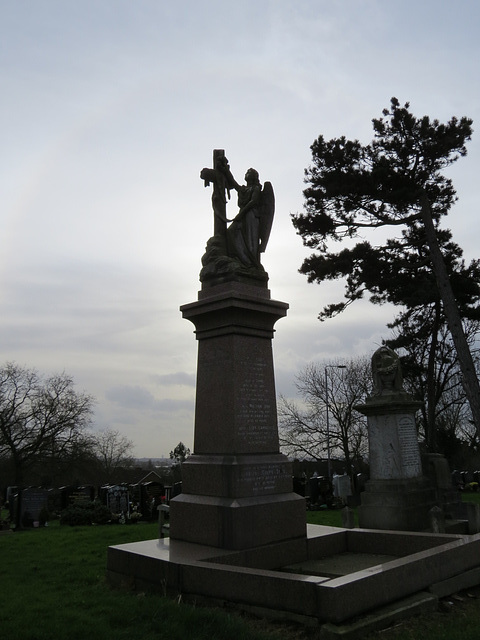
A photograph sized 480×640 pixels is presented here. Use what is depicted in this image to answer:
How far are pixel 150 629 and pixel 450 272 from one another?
17.9 metres

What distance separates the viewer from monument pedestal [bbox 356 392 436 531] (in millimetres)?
12297

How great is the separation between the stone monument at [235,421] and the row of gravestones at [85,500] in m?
10.5

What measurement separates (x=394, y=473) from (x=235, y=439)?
23.4 feet

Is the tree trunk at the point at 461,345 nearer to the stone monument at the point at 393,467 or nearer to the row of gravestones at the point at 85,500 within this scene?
the stone monument at the point at 393,467

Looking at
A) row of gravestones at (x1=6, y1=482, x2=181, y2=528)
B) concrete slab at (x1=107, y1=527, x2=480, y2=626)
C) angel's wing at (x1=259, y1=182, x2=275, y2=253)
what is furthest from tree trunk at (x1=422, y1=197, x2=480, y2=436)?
concrete slab at (x1=107, y1=527, x2=480, y2=626)

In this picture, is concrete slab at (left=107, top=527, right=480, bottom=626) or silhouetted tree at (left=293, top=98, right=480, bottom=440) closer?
concrete slab at (left=107, top=527, right=480, bottom=626)

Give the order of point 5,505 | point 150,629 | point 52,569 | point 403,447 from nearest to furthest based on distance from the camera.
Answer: point 150,629, point 52,569, point 403,447, point 5,505

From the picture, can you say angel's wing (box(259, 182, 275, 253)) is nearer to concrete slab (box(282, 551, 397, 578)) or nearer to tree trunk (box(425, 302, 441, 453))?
concrete slab (box(282, 551, 397, 578))

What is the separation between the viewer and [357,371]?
42500 millimetres

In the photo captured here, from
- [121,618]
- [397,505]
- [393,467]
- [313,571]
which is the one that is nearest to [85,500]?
[393,467]

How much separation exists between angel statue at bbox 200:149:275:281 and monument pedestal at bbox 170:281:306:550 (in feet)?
1.30

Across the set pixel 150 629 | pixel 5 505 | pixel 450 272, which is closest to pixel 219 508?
pixel 150 629

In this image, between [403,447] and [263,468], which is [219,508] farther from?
[403,447]

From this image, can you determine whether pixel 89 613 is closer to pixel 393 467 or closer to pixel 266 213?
pixel 266 213
